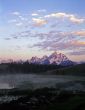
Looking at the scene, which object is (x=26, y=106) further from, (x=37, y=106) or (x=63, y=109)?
(x=63, y=109)

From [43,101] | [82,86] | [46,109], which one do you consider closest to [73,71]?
[82,86]

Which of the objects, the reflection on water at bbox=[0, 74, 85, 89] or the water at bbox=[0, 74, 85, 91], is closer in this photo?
the water at bbox=[0, 74, 85, 91]

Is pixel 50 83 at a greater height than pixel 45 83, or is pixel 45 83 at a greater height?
pixel 45 83

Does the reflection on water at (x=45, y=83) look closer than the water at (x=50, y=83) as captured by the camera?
No

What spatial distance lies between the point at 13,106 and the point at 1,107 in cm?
187

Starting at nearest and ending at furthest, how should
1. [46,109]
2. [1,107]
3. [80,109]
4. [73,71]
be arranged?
[80,109] → [46,109] → [1,107] → [73,71]

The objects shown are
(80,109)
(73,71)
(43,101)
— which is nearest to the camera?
(80,109)

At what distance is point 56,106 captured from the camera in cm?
4722

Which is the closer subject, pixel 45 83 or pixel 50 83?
pixel 50 83

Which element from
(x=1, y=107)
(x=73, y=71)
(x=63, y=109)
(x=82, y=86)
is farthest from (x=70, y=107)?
(x=73, y=71)

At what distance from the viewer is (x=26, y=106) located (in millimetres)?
51781

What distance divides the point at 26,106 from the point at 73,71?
14060cm

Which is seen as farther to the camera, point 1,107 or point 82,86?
point 82,86

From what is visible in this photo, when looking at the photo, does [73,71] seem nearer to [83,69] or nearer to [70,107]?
[83,69]
